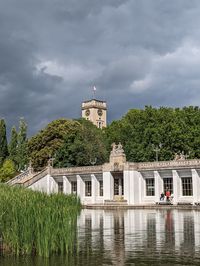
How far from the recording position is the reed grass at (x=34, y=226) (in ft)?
39.4

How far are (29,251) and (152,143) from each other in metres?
41.5

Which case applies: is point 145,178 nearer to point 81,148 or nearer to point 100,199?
point 100,199

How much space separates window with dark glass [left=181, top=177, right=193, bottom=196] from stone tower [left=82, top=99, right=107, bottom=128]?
8023cm

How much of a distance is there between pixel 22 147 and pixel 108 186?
98.2 feet

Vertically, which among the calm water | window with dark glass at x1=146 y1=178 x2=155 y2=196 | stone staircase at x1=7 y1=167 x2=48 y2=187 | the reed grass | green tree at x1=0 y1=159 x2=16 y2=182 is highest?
green tree at x1=0 y1=159 x2=16 y2=182

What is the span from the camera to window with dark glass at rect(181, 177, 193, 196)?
43.3 meters

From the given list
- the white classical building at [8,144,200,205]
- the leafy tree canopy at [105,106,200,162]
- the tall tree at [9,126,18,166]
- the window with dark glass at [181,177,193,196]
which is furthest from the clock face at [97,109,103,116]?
the window with dark glass at [181,177,193,196]

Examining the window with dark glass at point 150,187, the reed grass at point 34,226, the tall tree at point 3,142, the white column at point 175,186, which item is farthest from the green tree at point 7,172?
the reed grass at point 34,226

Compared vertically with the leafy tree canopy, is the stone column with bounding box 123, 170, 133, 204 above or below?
below

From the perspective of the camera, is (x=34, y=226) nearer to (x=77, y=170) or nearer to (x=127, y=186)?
(x=127, y=186)

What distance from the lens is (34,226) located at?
12.0 m

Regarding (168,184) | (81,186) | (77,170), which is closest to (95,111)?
(77,170)

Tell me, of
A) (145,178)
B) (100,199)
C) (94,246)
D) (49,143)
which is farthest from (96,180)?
(94,246)

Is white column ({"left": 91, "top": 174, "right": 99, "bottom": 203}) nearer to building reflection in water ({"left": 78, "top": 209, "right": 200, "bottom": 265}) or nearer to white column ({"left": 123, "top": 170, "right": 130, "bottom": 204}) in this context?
white column ({"left": 123, "top": 170, "right": 130, "bottom": 204})
